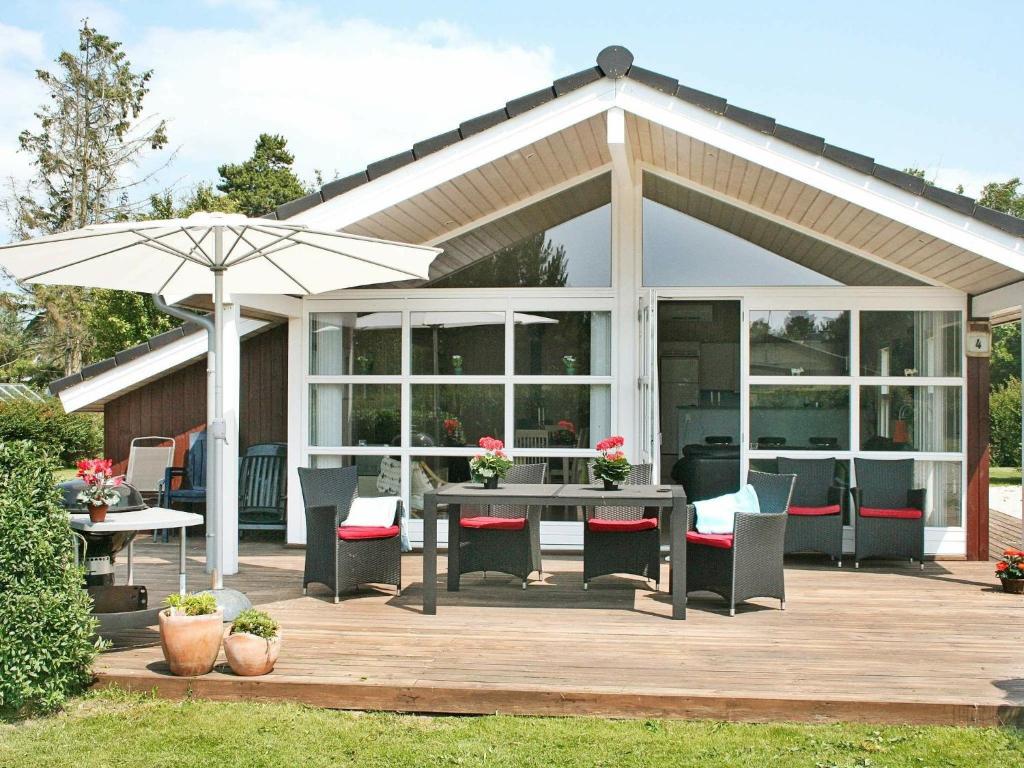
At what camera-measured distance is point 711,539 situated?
257 inches

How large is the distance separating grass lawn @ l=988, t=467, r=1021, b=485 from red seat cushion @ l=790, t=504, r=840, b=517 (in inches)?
425

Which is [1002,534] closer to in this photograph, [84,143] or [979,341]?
[979,341]

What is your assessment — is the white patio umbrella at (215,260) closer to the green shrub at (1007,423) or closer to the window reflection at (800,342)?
the window reflection at (800,342)

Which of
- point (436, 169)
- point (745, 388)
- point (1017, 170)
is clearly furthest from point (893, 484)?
point (1017, 170)

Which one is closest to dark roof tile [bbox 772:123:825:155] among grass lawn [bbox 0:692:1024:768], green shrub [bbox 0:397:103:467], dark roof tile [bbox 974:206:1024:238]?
dark roof tile [bbox 974:206:1024:238]

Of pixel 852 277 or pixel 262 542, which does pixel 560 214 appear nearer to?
pixel 852 277

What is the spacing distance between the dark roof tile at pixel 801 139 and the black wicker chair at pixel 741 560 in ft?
8.45

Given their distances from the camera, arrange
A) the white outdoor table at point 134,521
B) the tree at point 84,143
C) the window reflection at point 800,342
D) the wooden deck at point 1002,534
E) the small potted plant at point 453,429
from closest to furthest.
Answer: the white outdoor table at point 134,521, the window reflection at point 800,342, the small potted plant at point 453,429, the wooden deck at point 1002,534, the tree at point 84,143

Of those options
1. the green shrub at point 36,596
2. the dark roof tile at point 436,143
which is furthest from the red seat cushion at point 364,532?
the dark roof tile at point 436,143

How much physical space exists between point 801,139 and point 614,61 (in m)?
1.44

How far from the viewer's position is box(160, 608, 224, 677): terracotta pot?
483 centimetres

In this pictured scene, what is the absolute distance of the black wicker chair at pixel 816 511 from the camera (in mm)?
8367

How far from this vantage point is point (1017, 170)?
121 ft

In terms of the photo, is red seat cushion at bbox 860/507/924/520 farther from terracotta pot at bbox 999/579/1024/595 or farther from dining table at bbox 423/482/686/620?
dining table at bbox 423/482/686/620
